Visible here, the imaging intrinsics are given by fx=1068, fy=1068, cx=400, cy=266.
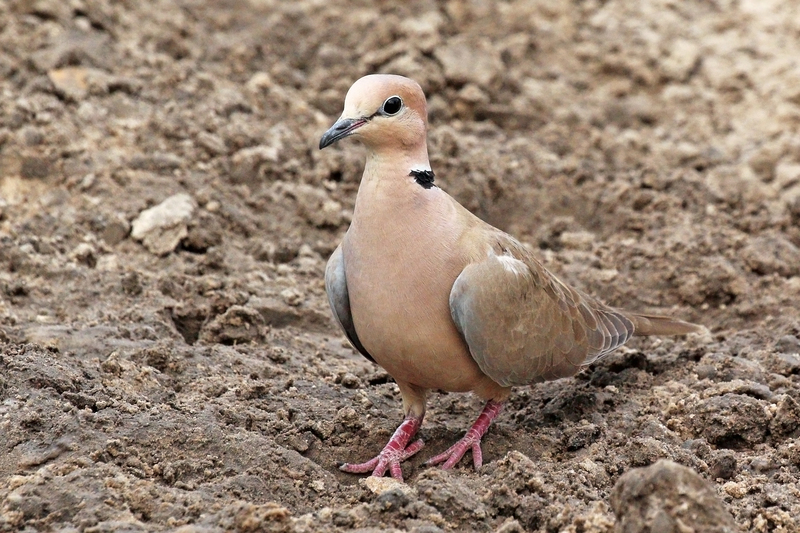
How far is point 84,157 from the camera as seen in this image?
6.21m

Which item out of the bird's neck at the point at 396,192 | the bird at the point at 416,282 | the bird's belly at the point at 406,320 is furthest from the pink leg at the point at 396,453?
the bird's neck at the point at 396,192

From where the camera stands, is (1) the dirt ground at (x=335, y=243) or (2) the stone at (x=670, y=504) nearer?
(2) the stone at (x=670, y=504)

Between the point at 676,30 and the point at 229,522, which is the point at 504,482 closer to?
the point at 229,522

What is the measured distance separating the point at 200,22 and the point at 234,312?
3.71 m

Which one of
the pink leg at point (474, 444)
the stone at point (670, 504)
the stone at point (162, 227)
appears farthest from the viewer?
the stone at point (162, 227)

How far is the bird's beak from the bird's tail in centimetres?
173

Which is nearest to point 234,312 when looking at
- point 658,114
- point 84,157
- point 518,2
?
point 84,157

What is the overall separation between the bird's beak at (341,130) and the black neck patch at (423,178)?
0.29 metres

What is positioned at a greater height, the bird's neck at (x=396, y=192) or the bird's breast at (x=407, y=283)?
the bird's neck at (x=396, y=192)

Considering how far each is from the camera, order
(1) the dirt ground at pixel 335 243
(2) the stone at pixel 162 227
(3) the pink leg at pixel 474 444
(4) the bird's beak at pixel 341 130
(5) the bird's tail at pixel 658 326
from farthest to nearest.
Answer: (2) the stone at pixel 162 227
(5) the bird's tail at pixel 658 326
(3) the pink leg at pixel 474 444
(4) the bird's beak at pixel 341 130
(1) the dirt ground at pixel 335 243

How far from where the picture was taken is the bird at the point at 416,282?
164 inches

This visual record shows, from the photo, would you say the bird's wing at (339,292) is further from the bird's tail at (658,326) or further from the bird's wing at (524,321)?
the bird's tail at (658,326)

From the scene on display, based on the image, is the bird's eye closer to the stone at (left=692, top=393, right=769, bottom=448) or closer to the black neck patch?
the black neck patch

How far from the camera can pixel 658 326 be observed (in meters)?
5.15
